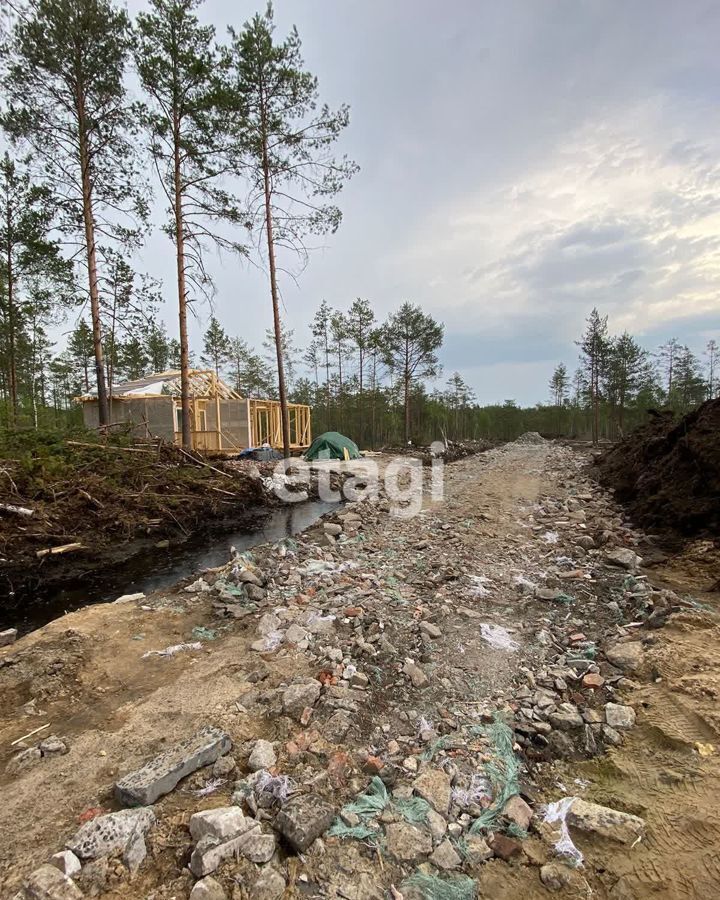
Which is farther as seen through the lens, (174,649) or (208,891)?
(174,649)

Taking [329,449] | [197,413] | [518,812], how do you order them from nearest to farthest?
[518,812]
[329,449]
[197,413]

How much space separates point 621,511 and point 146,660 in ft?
25.2

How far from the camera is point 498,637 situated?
3402 mm

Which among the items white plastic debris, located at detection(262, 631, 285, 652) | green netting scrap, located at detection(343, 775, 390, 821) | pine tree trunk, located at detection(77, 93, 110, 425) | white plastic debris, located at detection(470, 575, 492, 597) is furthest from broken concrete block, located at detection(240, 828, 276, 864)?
pine tree trunk, located at detection(77, 93, 110, 425)

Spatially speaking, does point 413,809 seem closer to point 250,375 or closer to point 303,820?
point 303,820

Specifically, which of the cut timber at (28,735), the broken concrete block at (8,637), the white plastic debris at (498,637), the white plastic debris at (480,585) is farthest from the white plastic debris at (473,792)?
the broken concrete block at (8,637)

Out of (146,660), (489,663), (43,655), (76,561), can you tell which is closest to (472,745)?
(489,663)

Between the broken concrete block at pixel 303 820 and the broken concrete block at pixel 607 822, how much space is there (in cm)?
107

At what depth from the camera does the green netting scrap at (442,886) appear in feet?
4.97

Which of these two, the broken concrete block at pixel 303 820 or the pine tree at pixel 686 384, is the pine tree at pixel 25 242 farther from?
the pine tree at pixel 686 384

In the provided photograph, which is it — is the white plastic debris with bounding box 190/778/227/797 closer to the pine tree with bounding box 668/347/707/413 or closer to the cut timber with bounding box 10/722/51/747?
the cut timber with bounding box 10/722/51/747

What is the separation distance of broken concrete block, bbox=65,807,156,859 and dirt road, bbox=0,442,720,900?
0.07 m

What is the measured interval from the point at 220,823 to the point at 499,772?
52.9 inches

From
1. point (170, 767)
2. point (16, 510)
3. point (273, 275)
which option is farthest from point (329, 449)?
point (170, 767)
